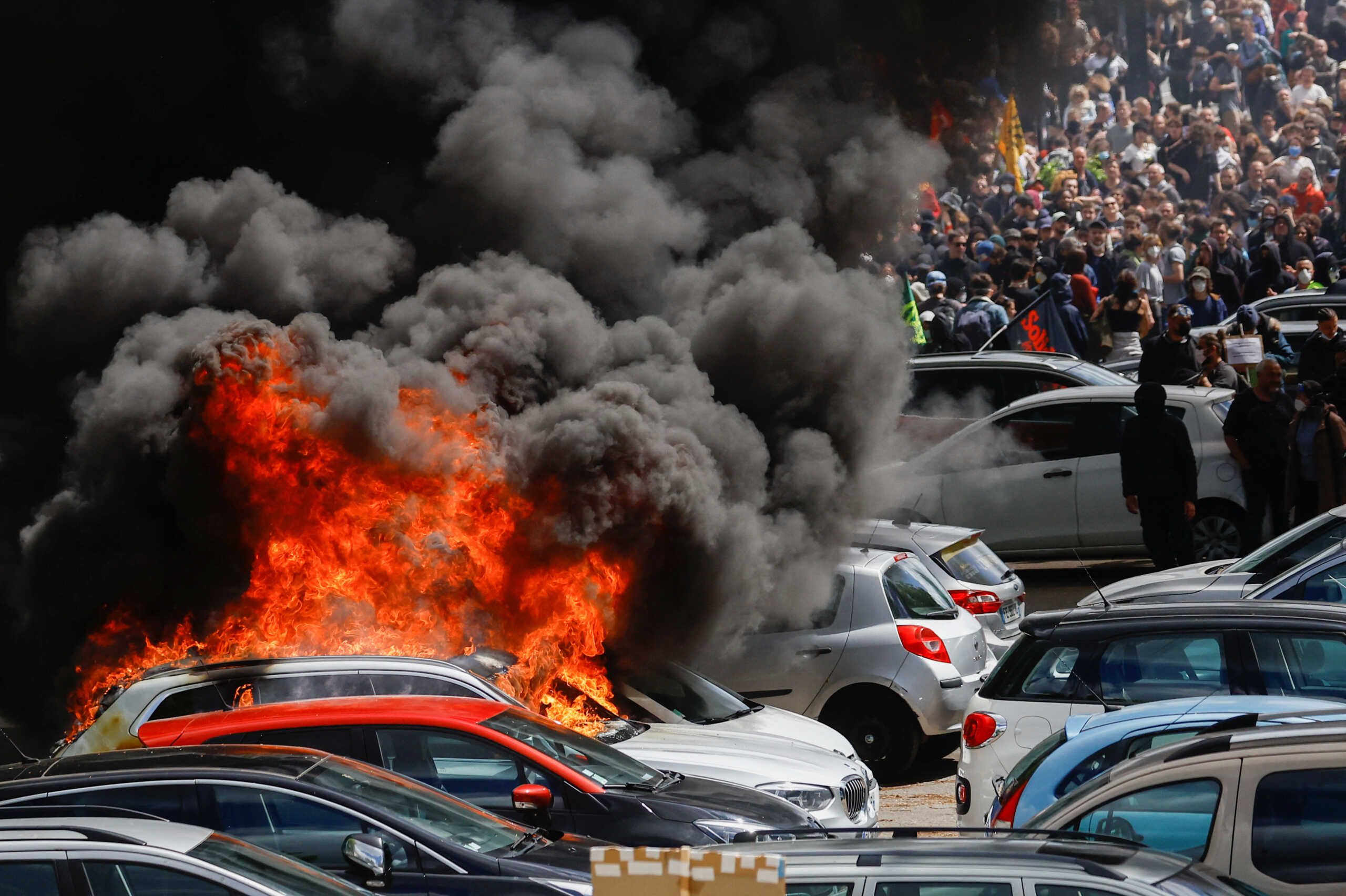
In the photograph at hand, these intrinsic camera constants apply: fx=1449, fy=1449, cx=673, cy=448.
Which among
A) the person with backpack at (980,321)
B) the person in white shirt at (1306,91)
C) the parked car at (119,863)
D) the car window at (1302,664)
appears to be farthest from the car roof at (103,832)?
the person in white shirt at (1306,91)

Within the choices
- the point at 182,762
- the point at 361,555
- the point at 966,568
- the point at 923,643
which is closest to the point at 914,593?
the point at 923,643

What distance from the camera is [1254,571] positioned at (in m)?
9.78

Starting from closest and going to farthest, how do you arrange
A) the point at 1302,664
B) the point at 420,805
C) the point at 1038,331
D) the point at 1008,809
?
the point at 420,805, the point at 1008,809, the point at 1302,664, the point at 1038,331

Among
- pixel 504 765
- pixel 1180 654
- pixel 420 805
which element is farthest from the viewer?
pixel 1180 654

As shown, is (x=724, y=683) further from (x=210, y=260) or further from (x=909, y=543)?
(x=210, y=260)

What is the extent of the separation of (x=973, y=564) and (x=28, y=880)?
310 inches

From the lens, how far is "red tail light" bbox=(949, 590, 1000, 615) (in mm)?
10469

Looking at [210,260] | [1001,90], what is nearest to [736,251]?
[1001,90]

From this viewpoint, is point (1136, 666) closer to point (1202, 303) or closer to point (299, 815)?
point (299, 815)

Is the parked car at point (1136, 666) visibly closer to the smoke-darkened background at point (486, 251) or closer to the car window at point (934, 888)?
the smoke-darkened background at point (486, 251)

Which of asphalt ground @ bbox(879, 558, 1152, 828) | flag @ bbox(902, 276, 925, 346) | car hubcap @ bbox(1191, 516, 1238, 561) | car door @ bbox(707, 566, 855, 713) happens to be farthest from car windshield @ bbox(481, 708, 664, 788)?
flag @ bbox(902, 276, 925, 346)

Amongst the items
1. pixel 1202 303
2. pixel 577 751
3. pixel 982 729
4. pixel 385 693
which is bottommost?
pixel 577 751

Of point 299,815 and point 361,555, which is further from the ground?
point 361,555

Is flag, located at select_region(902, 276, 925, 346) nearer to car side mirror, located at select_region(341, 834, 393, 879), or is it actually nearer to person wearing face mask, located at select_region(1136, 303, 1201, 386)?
person wearing face mask, located at select_region(1136, 303, 1201, 386)
